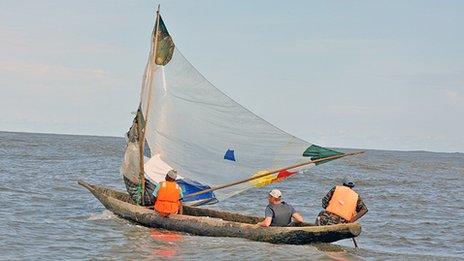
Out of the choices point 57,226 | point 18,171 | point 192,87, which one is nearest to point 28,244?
point 57,226

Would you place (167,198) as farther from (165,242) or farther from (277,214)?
(277,214)

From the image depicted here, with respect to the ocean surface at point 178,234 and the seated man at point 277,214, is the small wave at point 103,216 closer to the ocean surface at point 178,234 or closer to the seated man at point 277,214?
the ocean surface at point 178,234

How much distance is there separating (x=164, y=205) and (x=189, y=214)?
1.81 m

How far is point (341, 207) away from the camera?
15195 mm

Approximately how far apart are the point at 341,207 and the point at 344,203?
10cm

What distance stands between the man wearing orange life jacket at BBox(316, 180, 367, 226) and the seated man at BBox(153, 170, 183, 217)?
3.39m

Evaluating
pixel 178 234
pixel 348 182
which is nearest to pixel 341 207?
pixel 348 182

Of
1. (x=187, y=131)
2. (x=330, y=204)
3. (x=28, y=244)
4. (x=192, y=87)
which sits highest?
(x=192, y=87)

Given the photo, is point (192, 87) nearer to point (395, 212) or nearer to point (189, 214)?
point (189, 214)

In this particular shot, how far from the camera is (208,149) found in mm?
17500

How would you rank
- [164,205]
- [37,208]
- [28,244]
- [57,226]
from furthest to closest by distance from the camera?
[37,208] → [57,226] → [164,205] → [28,244]

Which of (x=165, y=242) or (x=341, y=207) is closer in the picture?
(x=341, y=207)

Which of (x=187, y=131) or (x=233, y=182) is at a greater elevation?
(x=187, y=131)

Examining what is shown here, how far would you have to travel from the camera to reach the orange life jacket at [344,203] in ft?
49.8
